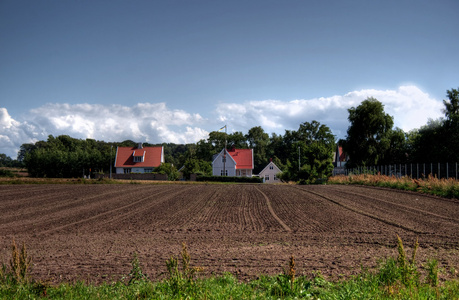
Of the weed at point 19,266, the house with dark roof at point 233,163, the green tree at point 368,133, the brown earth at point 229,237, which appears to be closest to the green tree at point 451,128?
the green tree at point 368,133

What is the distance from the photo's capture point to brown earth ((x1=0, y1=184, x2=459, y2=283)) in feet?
19.9

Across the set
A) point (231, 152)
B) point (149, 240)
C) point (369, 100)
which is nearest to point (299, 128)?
point (231, 152)

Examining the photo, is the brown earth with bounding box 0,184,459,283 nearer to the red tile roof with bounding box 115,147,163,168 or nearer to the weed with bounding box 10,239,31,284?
the weed with bounding box 10,239,31,284

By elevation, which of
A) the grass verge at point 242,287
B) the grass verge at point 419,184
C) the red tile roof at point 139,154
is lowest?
the grass verge at point 242,287

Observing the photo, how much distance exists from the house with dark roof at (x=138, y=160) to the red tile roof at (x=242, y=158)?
16317 millimetres

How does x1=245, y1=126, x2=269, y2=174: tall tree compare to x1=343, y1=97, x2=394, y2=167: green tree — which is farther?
x1=245, y1=126, x2=269, y2=174: tall tree

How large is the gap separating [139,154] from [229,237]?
67.1m

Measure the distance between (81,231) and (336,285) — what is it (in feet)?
26.2

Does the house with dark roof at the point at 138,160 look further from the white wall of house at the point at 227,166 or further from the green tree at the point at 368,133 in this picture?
the green tree at the point at 368,133

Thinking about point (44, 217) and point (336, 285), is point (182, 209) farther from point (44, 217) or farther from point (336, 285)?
point (336, 285)

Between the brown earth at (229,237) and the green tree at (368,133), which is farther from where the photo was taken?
the green tree at (368,133)

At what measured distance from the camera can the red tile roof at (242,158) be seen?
77.7 metres

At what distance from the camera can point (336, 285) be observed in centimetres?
481

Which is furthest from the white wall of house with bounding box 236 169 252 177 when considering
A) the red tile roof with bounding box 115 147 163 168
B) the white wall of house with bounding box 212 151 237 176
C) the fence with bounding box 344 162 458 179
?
the fence with bounding box 344 162 458 179
